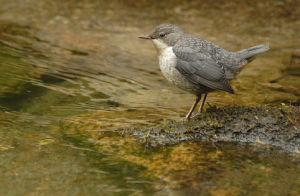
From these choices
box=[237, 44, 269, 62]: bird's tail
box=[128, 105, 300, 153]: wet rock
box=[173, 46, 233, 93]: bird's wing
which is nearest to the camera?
box=[128, 105, 300, 153]: wet rock

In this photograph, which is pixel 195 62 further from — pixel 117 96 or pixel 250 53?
pixel 117 96

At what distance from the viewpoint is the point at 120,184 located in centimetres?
328

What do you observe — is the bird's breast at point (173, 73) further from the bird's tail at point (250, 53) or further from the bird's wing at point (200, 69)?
the bird's tail at point (250, 53)

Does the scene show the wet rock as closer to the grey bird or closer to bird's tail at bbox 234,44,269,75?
the grey bird

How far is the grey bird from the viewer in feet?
14.4

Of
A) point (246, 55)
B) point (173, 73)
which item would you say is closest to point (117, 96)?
point (173, 73)

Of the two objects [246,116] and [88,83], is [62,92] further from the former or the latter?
[246,116]

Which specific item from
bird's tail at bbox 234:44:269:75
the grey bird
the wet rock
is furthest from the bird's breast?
bird's tail at bbox 234:44:269:75

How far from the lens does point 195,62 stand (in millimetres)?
4410

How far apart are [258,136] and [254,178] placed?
2.44 ft

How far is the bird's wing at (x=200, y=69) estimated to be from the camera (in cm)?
436

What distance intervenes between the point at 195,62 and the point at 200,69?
9 centimetres

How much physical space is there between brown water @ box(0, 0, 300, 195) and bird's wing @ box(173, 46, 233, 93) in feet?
1.95

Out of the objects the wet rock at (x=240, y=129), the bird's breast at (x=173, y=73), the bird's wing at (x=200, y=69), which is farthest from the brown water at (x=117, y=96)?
the bird's wing at (x=200, y=69)
